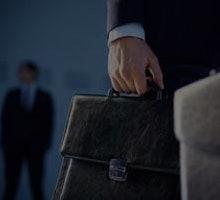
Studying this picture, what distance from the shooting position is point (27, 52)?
17.5ft

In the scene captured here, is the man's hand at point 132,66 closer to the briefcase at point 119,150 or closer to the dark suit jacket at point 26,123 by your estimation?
the briefcase at point 119,150

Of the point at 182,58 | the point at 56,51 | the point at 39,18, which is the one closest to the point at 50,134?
the point at 56,51

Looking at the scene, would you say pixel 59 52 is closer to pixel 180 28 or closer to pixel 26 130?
pixel 26 130

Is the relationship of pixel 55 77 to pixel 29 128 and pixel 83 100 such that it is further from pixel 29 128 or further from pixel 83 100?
pixel 83 100

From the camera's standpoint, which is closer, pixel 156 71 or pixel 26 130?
pixel 156 71

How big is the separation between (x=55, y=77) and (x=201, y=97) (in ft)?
15.1

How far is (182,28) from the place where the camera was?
44.3 inches

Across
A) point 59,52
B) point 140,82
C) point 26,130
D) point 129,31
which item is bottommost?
point 140,82

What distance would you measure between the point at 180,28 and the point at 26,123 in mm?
3286

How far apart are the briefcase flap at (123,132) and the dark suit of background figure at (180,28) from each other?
0.21 metres

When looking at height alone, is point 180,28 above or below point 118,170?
above

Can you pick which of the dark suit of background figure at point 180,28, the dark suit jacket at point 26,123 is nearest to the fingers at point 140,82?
the dark suit of background figure at point 180,28

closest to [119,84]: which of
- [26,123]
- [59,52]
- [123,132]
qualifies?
[123,132]

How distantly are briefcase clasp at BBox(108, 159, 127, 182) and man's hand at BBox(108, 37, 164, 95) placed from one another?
0.54ft
